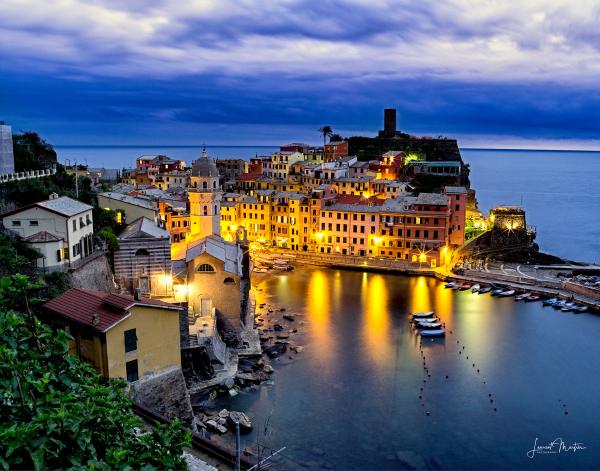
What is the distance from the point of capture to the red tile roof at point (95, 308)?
17.2 meters

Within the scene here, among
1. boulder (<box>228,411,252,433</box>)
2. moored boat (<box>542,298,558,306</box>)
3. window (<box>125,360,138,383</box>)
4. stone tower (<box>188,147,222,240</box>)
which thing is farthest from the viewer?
moored boat (<box>542,298,558,306</box>)

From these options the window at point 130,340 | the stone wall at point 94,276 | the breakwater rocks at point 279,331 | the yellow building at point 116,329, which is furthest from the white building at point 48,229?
the breakwater rocks at point 279,331

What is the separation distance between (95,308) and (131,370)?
2.40 metres

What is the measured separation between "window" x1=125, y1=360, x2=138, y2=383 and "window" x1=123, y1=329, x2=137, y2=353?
44 cm

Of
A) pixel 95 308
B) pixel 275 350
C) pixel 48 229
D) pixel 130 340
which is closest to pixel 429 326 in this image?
pixel 275 350

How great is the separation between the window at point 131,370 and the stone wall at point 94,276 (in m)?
7.24

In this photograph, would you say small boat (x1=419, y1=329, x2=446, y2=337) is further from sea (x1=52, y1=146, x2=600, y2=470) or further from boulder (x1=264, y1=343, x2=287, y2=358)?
boulder (x1=264, y1=343, x2=287, y2=358)

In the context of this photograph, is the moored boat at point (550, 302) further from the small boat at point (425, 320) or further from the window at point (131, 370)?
the window at point (131, 370)

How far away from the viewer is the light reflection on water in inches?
817

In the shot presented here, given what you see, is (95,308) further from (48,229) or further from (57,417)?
(57,417)

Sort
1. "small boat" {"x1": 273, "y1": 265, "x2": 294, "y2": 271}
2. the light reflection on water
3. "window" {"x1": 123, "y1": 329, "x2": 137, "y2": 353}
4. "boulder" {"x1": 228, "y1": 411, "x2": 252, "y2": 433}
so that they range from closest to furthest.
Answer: "window" {"x1": 123, "y1": 329, "x2": 137, "y2": 353} → the light reflection on water → "boulder" {"x1": 228, "y1": 411, "x2": 252, "y2": 433} → "small boat" {"x1": 273, "y1": 265, "x2": 294, "y2": 271}

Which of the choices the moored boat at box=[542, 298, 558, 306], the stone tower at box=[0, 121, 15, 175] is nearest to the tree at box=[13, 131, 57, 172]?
the stone tower at box=[0, 121, 15, 175]

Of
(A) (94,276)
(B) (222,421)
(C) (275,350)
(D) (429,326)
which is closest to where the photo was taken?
(B) (222,421)

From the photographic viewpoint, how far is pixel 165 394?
19.4m
